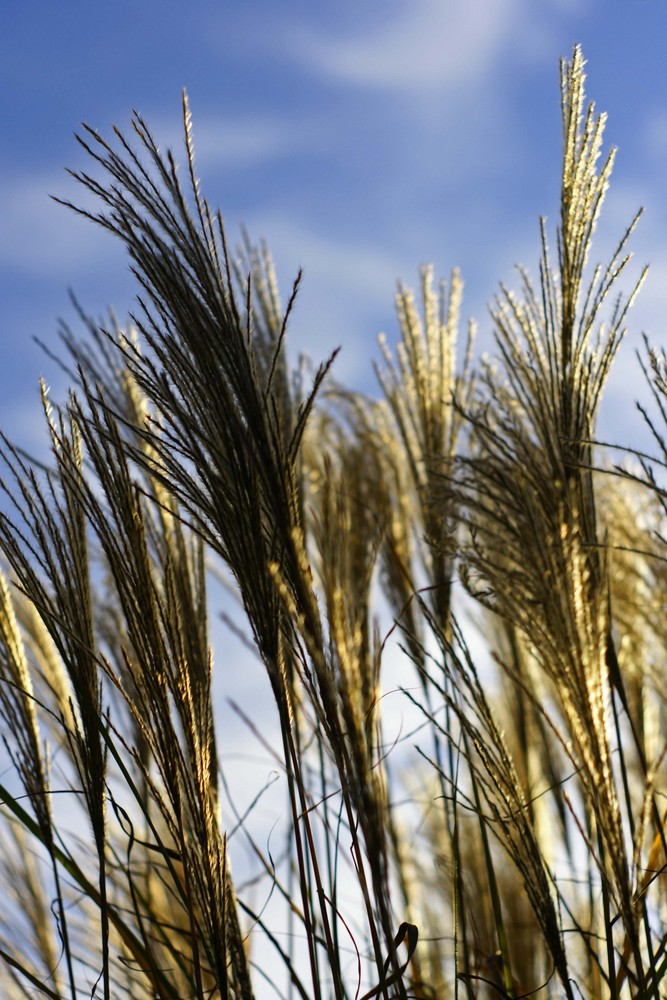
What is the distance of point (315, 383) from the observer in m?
1.43

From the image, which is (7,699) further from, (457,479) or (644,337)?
(644,337)

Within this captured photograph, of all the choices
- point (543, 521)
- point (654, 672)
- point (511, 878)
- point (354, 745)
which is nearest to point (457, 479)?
point (543, 521)

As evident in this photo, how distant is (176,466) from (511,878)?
3.74m

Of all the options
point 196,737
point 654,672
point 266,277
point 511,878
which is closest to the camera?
point 196,737

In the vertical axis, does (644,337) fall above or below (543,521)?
above

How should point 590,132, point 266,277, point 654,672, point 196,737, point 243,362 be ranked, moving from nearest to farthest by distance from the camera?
point 243,362, point 196,737, point 590,132, point 654,672, point 266,277

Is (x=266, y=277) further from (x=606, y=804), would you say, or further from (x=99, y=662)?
(x=606, y=804)

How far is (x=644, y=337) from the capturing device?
161cm

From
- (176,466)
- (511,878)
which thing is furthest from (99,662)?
(511,878)

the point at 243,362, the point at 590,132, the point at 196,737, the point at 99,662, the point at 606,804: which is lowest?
the point at 606,804

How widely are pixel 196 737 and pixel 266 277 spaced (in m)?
1.96

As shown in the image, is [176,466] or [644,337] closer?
[176,466]

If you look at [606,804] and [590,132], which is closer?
[606,804]

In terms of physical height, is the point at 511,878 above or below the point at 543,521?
below
